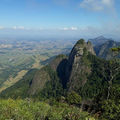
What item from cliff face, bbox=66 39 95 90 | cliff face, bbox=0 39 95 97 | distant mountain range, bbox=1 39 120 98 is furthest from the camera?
cliff face, bbox=0 39 95 97

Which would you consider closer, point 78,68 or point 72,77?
point 72,77

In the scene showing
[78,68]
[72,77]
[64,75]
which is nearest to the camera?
[72,77]

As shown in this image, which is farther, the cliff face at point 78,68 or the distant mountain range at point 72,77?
the cliff face at point 78,68

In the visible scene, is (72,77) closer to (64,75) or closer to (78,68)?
(78,68)

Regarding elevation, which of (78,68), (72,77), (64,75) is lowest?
(64,75)

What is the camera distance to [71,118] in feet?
63.7

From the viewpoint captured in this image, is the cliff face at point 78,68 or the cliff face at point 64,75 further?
the cliff face at point 64,75

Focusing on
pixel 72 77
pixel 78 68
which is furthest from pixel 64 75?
pixel 78 68

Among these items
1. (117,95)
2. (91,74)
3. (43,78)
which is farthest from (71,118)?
(43,78)

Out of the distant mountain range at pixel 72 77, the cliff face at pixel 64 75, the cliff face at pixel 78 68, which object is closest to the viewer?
the distant mountain range at pixel 72 77

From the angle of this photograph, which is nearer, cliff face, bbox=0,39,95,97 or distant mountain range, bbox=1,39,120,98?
distant mountain range, bbox=1,39,120,98

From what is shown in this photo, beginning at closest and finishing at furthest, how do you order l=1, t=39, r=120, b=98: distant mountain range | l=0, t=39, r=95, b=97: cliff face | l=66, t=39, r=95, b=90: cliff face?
l=1, t=39, r=120, b=98: distant mountain range
l=66, t=39, r=95, b=90: cliff face
l=0, t=39, r=95, b=97: cliff face

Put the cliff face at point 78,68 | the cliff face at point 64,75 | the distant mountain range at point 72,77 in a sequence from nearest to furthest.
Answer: the distant mountain range at point 72,77 → the cliff face at point 78,68 → the cliff face at point 64,75

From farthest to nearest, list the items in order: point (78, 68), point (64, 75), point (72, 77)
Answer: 1. point (64, 75)
2. point (78, 68)
3. point (72, 77)
